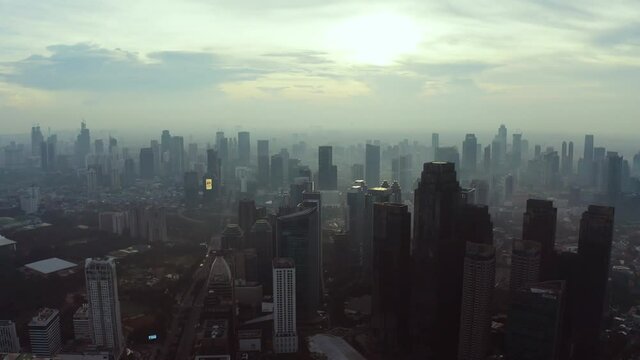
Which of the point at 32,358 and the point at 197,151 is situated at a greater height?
the point at 197,151

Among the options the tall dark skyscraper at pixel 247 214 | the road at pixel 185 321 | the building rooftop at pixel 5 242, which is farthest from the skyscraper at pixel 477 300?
the building rooftop at pixel 5 242

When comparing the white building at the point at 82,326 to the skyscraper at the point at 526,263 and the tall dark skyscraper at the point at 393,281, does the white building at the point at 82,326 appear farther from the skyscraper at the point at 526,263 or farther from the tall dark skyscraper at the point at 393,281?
the skyscraper at the point at 526,263

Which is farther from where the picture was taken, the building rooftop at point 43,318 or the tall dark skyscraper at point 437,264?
the tall dark skyscraper at point 437,264

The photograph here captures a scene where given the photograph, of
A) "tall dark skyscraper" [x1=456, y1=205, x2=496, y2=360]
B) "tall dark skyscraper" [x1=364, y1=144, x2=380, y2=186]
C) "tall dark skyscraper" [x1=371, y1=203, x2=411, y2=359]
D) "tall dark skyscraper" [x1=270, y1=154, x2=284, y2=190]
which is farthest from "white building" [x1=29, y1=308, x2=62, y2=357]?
"tall dark skyscraper" [x1=364, y1=144, x2=380, y2=186]

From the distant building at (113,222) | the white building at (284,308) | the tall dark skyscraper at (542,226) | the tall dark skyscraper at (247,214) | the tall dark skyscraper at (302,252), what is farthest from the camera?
the distant building at (113,222)

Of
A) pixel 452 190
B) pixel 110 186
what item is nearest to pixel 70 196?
pixel 110 186

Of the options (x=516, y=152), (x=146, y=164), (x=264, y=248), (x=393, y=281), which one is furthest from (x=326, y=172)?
(x=393, y=281)

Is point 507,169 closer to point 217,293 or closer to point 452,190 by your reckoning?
point 452,190
